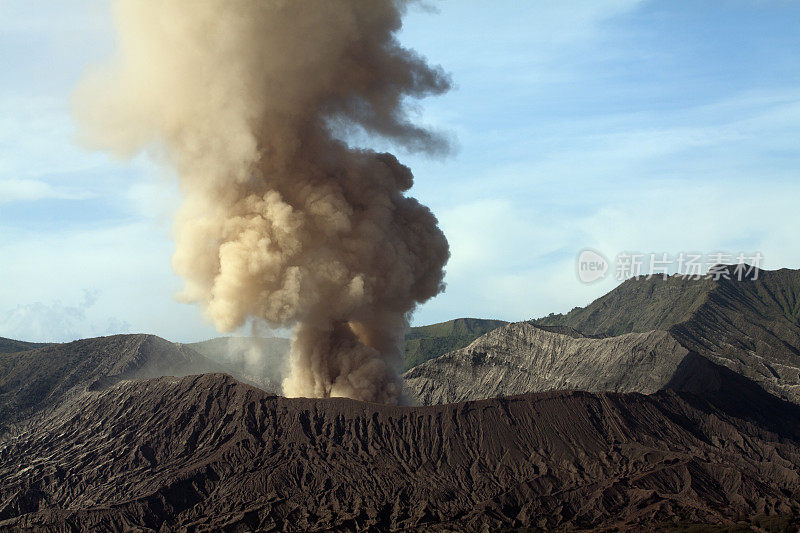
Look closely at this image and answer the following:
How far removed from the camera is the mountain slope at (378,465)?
183 ft

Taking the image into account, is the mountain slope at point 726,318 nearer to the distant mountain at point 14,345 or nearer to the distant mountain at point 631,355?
the distant mountain at point 631,355

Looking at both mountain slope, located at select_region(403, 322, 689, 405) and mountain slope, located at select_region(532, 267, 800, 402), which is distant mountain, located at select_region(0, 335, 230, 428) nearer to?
mountain slope, located at select_region(403, 322, 689, 405)

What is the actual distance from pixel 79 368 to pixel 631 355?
59111 mm

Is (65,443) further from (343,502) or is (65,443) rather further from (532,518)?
(532,518)

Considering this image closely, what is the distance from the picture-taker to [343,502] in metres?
56.7

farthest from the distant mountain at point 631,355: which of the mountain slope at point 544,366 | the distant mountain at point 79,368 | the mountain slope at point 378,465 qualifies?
the distant mountain at point 79,368

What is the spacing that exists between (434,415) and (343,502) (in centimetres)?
1128

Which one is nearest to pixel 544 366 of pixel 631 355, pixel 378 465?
pixel 631 355

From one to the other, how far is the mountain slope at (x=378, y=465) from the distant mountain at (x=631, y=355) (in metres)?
19.6

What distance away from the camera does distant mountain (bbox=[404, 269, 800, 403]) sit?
9275cm

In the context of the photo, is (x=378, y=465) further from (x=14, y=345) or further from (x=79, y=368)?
(x=14, y=345)

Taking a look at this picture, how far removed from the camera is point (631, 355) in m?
93.9

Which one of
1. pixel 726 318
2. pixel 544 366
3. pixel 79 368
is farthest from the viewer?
pixel 726 318

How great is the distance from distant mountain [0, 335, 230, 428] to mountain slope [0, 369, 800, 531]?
38.6 ft
